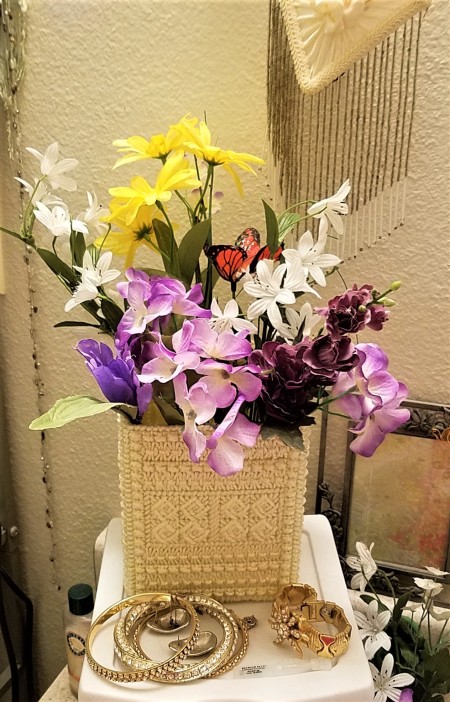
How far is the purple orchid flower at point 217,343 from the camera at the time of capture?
607 mm

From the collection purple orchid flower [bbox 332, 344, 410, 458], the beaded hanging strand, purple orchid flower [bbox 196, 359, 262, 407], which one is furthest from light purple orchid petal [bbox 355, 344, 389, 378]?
the beaded hanging strand

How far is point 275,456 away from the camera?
2.38ft

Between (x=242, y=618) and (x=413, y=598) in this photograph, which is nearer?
(x=242, y=618)

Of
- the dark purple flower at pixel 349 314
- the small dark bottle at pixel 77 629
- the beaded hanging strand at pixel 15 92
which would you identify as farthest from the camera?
the small dark bottle at pixel 77 629

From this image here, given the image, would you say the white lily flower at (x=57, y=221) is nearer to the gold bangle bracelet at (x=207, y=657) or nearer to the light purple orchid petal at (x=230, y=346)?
the light purple orchid petal at (x=230, y=346)

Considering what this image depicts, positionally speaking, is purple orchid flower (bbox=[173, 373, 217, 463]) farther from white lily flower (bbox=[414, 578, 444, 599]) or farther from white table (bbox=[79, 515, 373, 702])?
white lily flower (bbox=[414, 578, 444, 599])

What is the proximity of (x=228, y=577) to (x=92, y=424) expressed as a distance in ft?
1.34

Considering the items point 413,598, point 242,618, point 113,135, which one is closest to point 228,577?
point 242,618

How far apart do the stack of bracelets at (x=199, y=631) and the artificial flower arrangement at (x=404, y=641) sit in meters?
0.12

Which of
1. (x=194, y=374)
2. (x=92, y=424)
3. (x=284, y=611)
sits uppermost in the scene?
(x=194, y=374)

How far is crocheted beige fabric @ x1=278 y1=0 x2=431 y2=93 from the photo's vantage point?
0.69 metres

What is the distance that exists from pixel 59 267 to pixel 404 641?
28.3 inches

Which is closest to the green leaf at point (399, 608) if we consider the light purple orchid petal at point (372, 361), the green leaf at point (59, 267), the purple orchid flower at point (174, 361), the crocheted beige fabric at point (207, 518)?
the crocheted beige fabric at point (207, 518)

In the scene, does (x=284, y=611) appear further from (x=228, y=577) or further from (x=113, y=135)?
(x=113, y=135)
